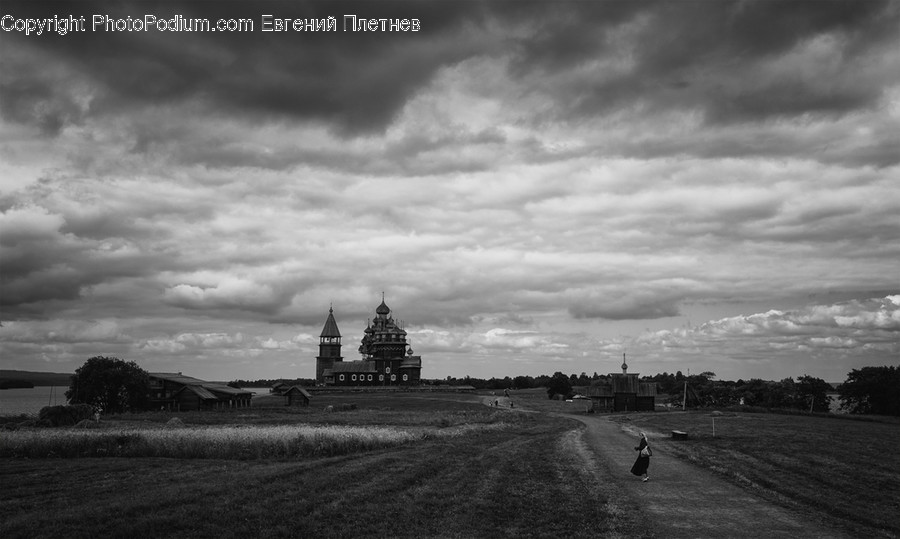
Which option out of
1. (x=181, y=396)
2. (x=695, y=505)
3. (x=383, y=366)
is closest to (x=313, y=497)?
(x=695, y=505)

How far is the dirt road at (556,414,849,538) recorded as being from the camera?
56.7ft

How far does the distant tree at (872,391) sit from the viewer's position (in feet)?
295

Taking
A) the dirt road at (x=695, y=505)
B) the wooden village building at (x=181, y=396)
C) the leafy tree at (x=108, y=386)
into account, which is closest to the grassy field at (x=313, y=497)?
the dirt road at (x=695, y=505)

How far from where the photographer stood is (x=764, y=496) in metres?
22.0

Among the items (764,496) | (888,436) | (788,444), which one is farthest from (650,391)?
(764,496)

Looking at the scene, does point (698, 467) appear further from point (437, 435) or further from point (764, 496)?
point (437, 435)

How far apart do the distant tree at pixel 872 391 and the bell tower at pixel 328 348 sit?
337ft

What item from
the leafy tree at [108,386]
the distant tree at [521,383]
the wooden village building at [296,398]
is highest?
the leafy tree at [108,386]

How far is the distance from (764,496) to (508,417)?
44.1 meters

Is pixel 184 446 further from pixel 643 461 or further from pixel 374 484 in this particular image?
pixel 643 461

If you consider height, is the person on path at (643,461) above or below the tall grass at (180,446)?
above

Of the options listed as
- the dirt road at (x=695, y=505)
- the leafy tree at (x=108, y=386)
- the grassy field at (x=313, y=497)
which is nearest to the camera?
the grassy field at (x=313, y=497)

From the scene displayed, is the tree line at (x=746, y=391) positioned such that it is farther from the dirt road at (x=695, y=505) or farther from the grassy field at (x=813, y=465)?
the dirt road at (x=695, y=505)

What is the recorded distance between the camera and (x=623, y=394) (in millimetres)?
87875
